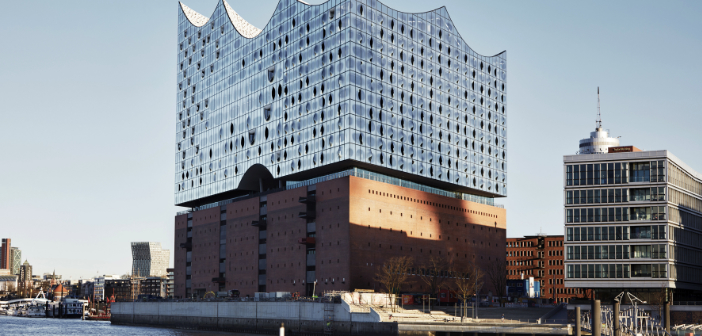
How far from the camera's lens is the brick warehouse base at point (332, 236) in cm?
11406

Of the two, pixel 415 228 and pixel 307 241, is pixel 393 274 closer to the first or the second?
pixel 415 228

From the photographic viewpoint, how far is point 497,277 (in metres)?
141

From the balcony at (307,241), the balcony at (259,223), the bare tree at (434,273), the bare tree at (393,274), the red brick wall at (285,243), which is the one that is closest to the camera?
the bare tree at (393,274)

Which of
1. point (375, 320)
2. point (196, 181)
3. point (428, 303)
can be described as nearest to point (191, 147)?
point (196, 181)

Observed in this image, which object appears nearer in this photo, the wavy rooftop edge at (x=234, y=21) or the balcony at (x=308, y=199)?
the balcony at (x=308, y=199)

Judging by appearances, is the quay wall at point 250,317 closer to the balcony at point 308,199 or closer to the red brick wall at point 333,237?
the red brick wall at point 333,237

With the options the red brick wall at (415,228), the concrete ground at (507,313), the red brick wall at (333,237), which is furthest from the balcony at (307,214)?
the concrete ground at (507,313)

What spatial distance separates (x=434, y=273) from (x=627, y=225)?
1434 inches

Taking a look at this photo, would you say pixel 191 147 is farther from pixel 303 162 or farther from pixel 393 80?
pixel 393 80

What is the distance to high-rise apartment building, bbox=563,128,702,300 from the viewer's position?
96.2 m

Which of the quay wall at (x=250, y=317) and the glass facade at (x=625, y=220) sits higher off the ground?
the glass facade at (x=625, y=220)

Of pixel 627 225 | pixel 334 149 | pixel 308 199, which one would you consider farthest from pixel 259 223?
pixel 627 225

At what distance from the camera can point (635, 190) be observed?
98750 millimetres

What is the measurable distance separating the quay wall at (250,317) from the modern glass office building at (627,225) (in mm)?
30372
